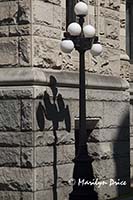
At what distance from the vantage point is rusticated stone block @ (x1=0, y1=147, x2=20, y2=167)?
14539 mm

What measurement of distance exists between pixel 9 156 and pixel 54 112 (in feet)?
4.67

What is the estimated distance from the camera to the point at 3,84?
1482cm

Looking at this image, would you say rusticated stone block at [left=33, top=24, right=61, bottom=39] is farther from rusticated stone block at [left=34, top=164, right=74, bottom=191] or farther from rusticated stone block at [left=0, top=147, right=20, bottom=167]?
rusticated stone block at [left=34, top=164, right=74, bottom=191]

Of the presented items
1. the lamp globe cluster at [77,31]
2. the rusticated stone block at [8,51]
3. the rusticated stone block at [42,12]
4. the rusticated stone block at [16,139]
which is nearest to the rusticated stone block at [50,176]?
the rusticated stone block at [16,139]

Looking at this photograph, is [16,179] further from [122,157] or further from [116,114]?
[122,157]

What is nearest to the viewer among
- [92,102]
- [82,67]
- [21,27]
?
[82,67]

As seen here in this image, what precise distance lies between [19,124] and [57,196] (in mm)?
1947

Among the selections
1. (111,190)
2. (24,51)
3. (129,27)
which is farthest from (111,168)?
(129,27)

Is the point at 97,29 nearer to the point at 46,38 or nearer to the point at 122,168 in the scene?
the point at 46,38

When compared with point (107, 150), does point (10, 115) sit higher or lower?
higher

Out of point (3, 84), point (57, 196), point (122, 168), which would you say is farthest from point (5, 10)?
point (122, 168)

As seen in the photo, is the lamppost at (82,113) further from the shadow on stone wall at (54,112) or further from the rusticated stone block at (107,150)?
the rusticated stone block at (107,150)

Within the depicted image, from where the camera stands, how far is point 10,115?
14.6 metres

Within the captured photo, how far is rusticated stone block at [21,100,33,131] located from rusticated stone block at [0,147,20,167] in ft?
1.84
